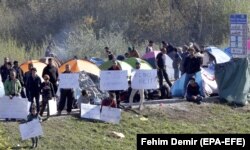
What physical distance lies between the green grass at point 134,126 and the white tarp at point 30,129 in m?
0.28

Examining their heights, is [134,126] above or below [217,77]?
below

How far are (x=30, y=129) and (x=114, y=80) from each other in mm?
4581

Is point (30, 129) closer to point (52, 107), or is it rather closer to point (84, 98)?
point (52, 107)

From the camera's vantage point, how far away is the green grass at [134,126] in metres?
24.4

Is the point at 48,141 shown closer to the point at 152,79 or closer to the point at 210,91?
the point at 152,79

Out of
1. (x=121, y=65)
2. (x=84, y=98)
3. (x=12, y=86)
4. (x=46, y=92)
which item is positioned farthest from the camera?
(x=121, y=65)

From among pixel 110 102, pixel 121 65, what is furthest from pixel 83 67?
pixel 110 102

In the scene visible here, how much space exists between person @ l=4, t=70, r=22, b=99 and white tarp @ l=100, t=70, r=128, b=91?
114 inches

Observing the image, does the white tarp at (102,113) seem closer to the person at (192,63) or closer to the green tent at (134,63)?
the person at (192,63)

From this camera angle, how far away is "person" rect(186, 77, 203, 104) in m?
28.5

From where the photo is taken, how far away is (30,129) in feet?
77.9

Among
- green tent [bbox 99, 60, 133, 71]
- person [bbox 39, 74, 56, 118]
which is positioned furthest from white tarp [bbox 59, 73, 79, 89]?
green tent [bbox 99, 60, 133, 71]

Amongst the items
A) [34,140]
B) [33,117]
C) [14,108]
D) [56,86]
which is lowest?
[34,140]

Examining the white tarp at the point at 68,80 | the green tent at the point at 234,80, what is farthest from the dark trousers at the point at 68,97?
the green tent at the point at 234,80
